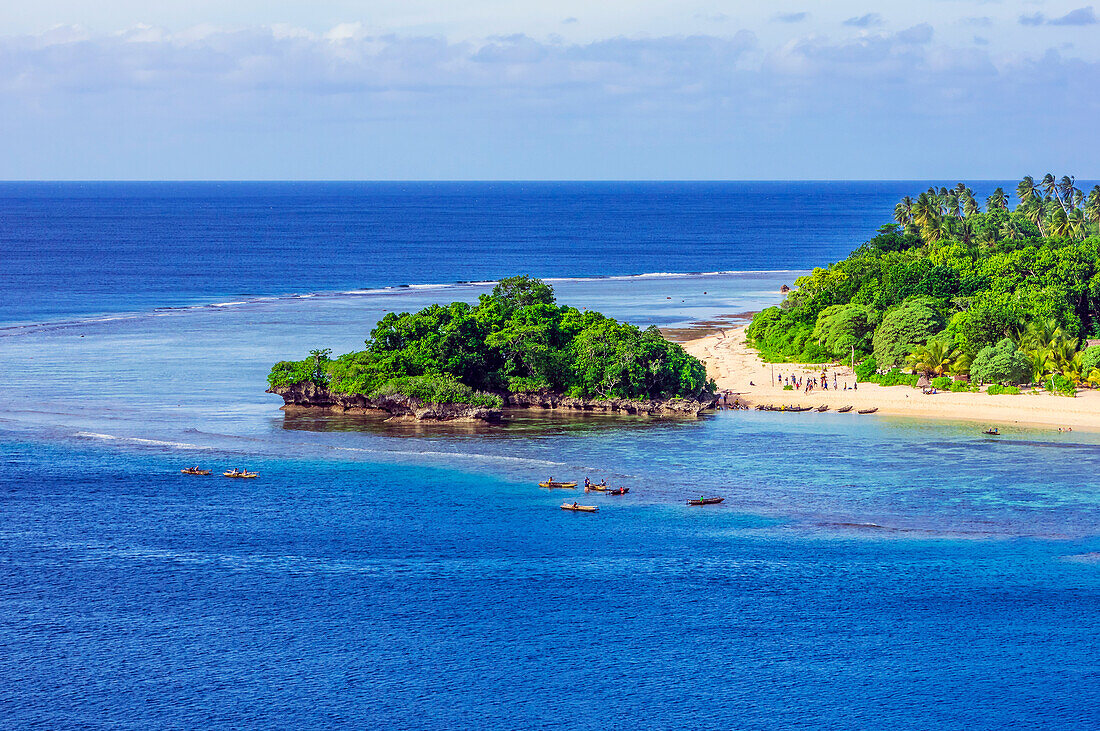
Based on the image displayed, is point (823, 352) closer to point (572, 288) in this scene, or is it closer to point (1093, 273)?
point (1093, 273)

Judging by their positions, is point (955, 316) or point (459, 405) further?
point (955, 316)

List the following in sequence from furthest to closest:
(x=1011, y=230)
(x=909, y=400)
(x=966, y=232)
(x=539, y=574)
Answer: (x=966, y=232) → (x=1011, y=230) → (x=909, y=400) → (x=539, y=574)

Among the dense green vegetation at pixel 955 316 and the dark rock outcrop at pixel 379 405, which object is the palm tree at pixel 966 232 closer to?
the dense green vegetation at pixel 955 316

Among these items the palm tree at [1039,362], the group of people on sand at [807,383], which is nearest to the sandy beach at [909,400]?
the group of people on sand at [807,383]

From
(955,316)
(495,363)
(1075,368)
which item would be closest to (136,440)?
(495,363)

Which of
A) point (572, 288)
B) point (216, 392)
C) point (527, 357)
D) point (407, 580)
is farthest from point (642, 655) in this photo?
point (572, 288)

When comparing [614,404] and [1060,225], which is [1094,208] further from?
[614,404]
